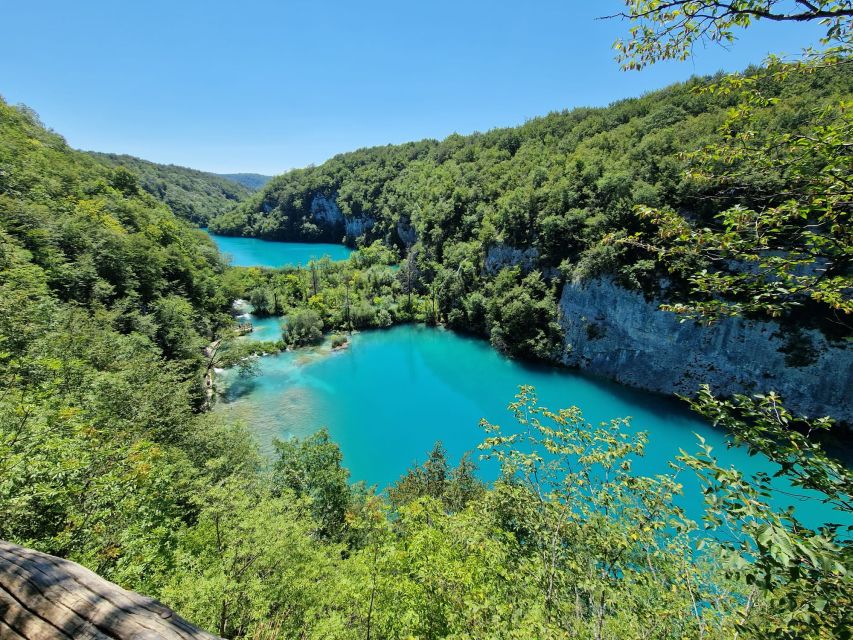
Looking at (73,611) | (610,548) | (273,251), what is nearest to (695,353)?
(610,548)

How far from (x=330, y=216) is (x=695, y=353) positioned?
99.6 metres

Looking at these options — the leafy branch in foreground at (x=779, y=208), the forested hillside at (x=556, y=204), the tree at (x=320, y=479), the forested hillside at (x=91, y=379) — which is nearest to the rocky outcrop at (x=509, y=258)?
the forested hillside at (x=556, y=204)

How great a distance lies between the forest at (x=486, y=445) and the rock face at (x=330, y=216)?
57.8 metres

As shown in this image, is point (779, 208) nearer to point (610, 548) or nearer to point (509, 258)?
point (610, 548)

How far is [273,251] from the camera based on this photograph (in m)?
91.1

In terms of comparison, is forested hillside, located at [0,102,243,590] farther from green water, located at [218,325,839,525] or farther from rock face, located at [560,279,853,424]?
rock face, located at [560,279,853,424]

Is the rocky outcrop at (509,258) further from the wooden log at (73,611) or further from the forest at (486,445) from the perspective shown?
the wooden log at (73,611)

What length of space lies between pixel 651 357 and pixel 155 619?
32371 millimetres

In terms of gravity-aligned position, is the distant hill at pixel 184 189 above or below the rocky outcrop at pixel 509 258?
above

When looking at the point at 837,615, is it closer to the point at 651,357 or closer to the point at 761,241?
the point at 761,241

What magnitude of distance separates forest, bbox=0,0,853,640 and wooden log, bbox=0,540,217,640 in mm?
2980

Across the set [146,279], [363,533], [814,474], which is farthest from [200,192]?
[814,474]

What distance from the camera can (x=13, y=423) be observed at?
23.8 feet

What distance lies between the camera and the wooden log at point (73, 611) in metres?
1.26
